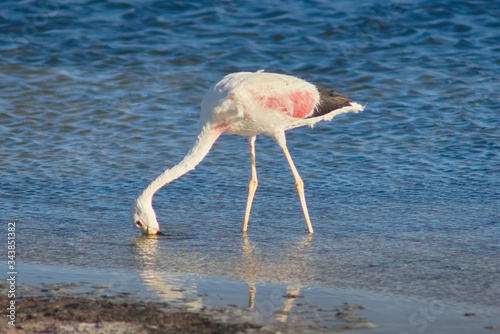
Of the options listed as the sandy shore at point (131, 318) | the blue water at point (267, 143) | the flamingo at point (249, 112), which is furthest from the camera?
the flamingo at point (249, 112)

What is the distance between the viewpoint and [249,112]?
7.15 metres

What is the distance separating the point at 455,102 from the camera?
11.6m

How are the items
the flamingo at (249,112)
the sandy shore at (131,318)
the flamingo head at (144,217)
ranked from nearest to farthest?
the sandy shore at (131,318)
the flamingo head at (144,217)
the flamingo at (249,112)

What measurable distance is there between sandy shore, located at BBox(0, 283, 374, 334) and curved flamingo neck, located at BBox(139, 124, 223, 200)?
7.07ft

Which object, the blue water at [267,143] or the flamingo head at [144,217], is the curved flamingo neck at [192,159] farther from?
the blue water at [267,143]

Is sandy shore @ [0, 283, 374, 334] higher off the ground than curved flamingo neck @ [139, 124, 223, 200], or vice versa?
curved flamingo neck @ [139, 124, 223, 200]

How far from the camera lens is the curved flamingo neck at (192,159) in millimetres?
7125

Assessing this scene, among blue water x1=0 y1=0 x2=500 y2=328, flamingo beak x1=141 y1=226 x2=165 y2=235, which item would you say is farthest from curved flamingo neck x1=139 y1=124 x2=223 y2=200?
blue water x1=0 y1=0 x2=500 y2=328

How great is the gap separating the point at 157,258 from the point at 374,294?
80.5 inches

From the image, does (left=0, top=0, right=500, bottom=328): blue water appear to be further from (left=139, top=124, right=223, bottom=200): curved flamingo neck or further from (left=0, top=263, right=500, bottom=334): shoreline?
(left=139, top=124, right=223, bottom=200): curved flamingo neck

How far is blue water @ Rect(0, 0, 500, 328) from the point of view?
6285 mm

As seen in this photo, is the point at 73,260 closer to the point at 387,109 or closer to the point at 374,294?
the point at 374,294

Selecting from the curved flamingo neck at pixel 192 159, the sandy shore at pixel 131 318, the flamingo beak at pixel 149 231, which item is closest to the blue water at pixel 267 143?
the flamingo beak at pixel 149 231

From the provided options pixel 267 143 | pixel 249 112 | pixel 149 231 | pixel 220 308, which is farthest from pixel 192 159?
pixel 267 143
